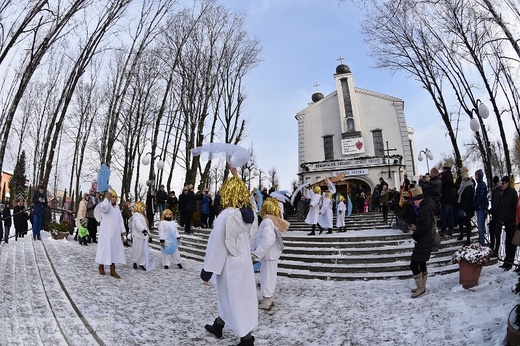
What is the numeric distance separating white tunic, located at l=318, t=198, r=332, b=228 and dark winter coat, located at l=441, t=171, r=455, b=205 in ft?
13.5

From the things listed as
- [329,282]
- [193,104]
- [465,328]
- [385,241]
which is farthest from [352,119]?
[465,328]

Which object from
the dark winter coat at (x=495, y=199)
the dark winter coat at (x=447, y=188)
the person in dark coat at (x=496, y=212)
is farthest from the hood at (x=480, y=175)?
the dark winter coat at (x=447, y=188)

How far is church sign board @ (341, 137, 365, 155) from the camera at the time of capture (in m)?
33.1

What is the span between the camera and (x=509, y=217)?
277 inches

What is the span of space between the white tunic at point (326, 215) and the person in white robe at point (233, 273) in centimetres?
846

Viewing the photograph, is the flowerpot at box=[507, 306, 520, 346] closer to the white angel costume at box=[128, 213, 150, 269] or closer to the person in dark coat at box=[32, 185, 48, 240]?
the white angel costume at box=[128, 213, 150, 269]

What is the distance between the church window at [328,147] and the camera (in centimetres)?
3394

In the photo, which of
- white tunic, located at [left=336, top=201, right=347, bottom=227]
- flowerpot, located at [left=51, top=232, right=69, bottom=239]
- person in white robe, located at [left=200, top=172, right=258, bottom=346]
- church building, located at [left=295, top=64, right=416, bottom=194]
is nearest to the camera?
person in white robe, located at [left=200, top=172, right=258, bottom=346]

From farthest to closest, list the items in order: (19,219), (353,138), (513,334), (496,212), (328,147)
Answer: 1. (328,147)
2. (353,138)
3. (19,219)
4. (496,212)
5. (513,334)

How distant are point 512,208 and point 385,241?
3.88 metres

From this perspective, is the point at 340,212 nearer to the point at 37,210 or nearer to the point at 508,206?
the point at 508,206

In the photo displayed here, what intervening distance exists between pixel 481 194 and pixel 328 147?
2618 centimetres

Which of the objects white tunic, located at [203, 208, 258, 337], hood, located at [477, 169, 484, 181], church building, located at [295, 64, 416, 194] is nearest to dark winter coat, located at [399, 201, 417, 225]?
hood, located at [477, 169, 484, 181]

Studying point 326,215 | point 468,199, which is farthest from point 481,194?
point 326,215
